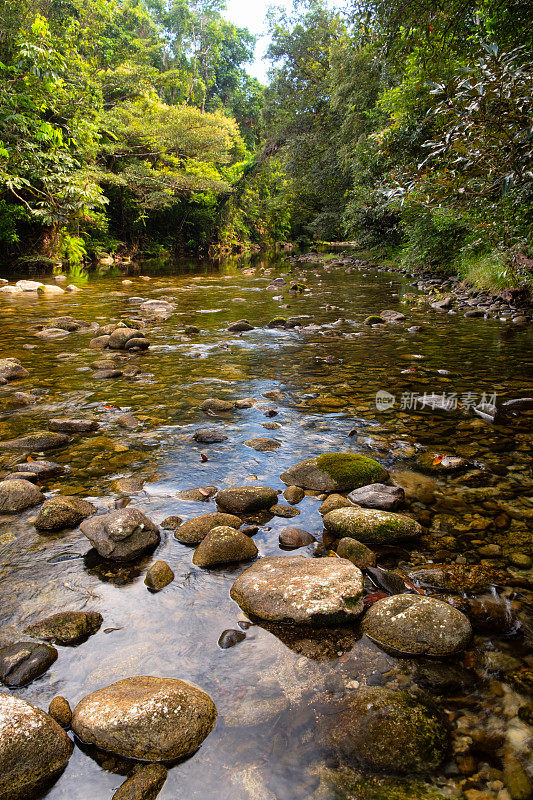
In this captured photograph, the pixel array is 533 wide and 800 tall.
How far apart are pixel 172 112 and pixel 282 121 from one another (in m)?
8.50

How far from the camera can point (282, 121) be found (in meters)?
30.3

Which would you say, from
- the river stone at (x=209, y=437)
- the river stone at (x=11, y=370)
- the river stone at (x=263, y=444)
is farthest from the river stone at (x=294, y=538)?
the river stone at (x=11, y=370)

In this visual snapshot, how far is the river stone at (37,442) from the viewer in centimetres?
370

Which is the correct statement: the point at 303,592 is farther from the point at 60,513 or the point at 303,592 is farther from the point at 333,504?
the point at 60,513

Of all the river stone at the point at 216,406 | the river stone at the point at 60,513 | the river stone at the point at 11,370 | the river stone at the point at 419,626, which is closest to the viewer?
the river stone at the point at 419,626

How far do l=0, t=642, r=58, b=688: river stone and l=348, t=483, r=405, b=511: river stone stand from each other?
1840mm

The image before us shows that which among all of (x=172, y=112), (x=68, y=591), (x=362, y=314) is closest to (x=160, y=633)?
(x=68, y=591)

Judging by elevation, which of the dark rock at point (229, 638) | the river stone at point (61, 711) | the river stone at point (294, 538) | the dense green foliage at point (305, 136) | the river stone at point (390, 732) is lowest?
the dark rock at point (229, 638)

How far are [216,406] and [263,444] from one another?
0.95 m

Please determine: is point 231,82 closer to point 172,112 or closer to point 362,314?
point 172,112

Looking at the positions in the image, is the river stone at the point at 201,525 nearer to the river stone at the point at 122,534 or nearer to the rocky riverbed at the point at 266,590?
the rocky riverbed at the point at 266,590

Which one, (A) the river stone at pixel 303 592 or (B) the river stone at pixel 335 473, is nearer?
(A) the river stone at pixel 303 592

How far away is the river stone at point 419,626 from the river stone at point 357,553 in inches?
13.7

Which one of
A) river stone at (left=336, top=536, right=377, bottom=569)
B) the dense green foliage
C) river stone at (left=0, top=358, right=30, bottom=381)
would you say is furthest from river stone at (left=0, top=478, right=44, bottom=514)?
the dense green foliage
